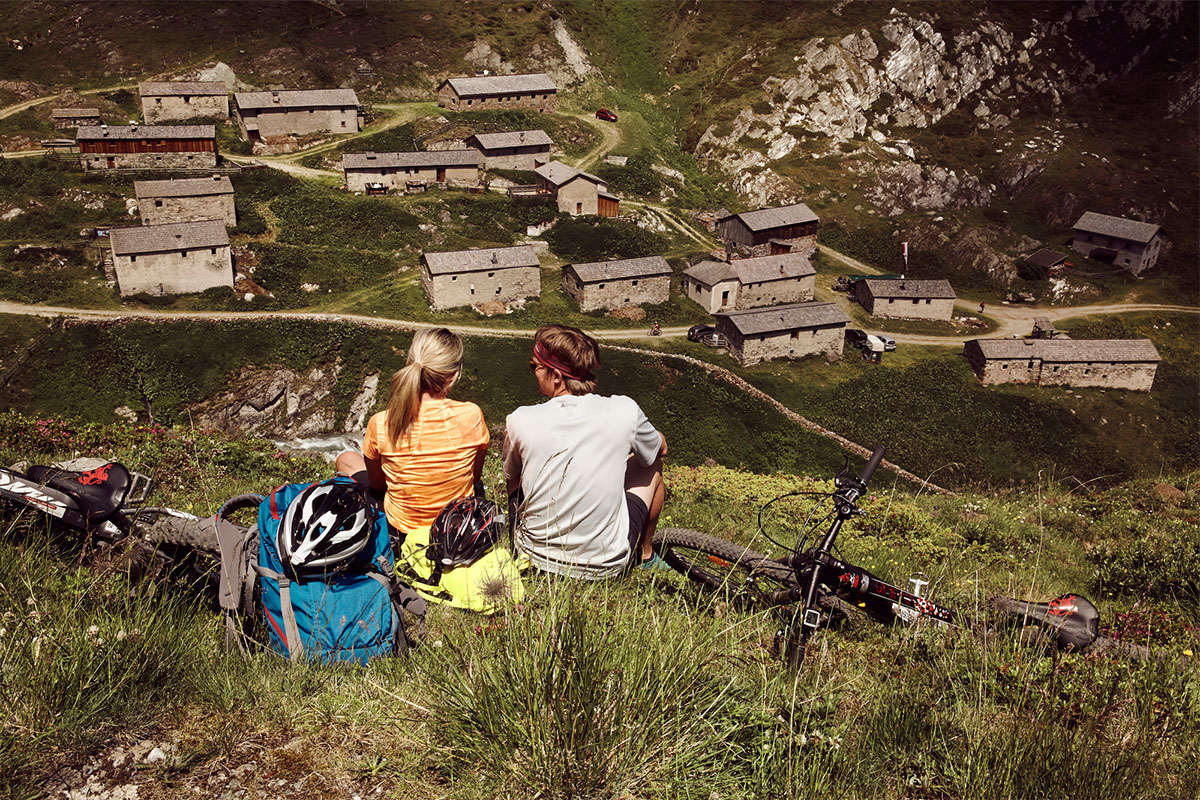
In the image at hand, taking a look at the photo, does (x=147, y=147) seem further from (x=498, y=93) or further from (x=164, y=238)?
(x=498, y=93)

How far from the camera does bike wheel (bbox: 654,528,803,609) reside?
6047 mm

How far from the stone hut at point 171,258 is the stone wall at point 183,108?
2789 cm

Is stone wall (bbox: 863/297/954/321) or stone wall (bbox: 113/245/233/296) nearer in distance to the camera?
stone wall (bbox: 113/245/233/296)

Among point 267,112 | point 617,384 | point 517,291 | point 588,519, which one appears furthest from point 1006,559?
point 267,112

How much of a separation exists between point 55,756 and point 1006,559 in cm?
1122

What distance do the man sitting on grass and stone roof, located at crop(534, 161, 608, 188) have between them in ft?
208

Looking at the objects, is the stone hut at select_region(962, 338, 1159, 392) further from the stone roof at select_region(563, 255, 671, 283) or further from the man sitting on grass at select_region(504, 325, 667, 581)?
the man sitting on grass at select_region(504, 325, 667, 581)

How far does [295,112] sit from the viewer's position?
70.5 meters

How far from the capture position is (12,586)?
4.47m

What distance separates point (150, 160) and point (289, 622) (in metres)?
72.0

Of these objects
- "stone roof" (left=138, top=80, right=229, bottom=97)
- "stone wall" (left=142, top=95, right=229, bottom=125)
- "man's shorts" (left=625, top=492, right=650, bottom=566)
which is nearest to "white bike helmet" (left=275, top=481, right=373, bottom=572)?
"man's shorts" (left=625, top=492, right=650, bottom=566)

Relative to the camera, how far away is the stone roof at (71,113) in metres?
65.6

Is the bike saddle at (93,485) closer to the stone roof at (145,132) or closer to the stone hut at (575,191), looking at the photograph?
the stone hut at (575,191)

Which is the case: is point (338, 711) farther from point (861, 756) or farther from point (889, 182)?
point (889, 182)
